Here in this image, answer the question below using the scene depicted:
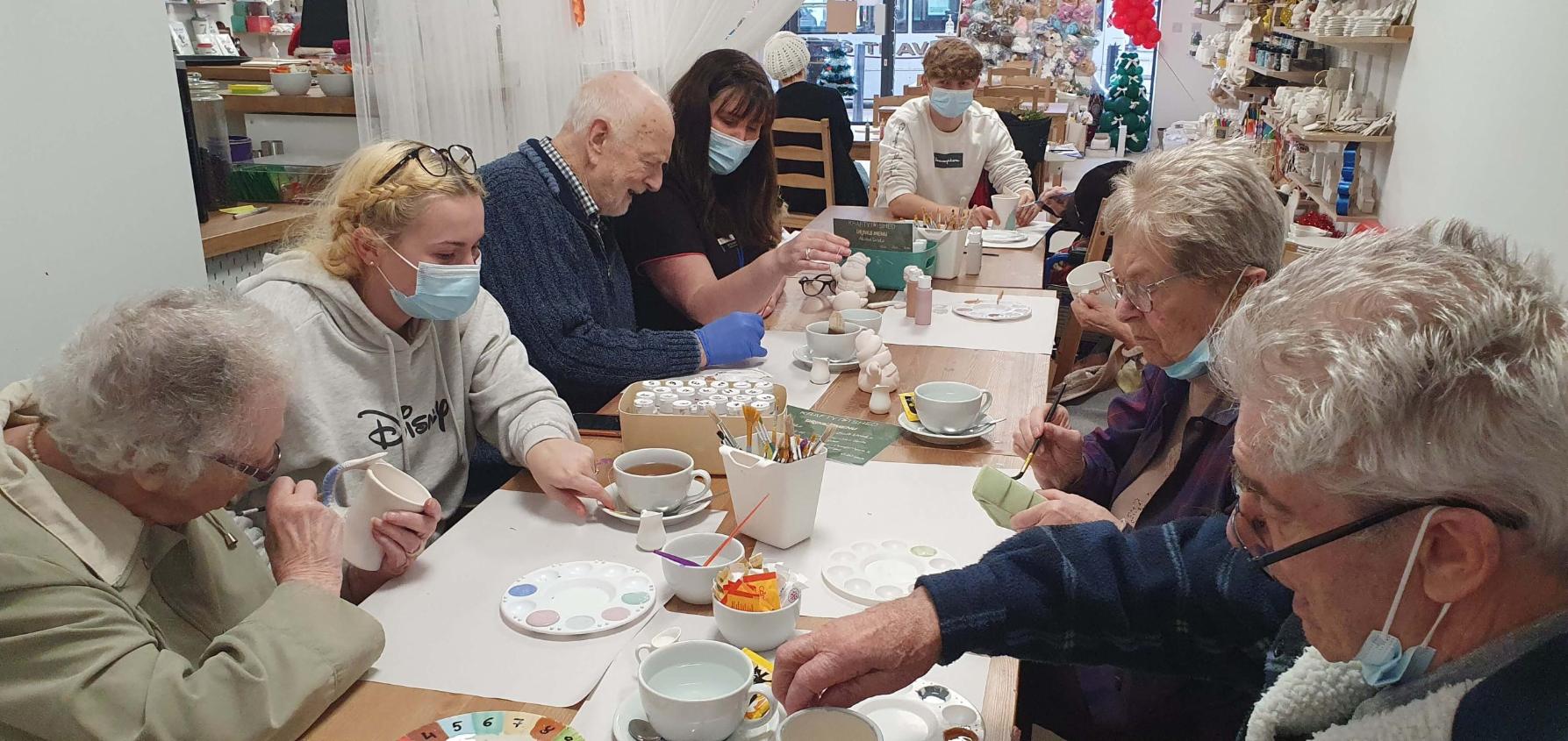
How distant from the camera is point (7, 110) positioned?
208 centimetres

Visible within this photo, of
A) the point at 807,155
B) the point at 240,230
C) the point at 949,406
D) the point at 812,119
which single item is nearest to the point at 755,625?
the point at 949,406

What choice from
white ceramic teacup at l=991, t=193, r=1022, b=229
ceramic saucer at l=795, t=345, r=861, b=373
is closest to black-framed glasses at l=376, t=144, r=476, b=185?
ceramic saucer at l=795, t=345, r=861, b=373

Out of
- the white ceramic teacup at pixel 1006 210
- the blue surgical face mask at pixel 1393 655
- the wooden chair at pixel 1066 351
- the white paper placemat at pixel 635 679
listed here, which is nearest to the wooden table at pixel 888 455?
the white paper placemat at pixel 635 679

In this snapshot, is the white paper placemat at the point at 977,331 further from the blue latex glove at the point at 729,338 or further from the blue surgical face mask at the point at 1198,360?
the blue surgical face mask at the point at 1198,360

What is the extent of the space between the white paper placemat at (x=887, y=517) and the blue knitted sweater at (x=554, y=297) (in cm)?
62

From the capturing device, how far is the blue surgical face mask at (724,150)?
2971mm

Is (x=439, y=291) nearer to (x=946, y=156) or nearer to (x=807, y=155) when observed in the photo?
(x=946, y=156)

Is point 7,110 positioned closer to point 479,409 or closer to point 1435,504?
point 479,409

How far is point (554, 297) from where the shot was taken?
2.23 m

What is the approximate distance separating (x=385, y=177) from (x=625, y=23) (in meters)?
3.06

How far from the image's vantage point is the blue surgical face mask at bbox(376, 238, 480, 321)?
1.73 meters

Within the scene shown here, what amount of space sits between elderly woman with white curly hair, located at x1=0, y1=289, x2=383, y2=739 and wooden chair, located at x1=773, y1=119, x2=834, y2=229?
3919 mm

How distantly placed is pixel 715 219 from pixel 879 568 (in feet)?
6.00

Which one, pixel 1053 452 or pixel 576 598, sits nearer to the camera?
pixel 576 598
